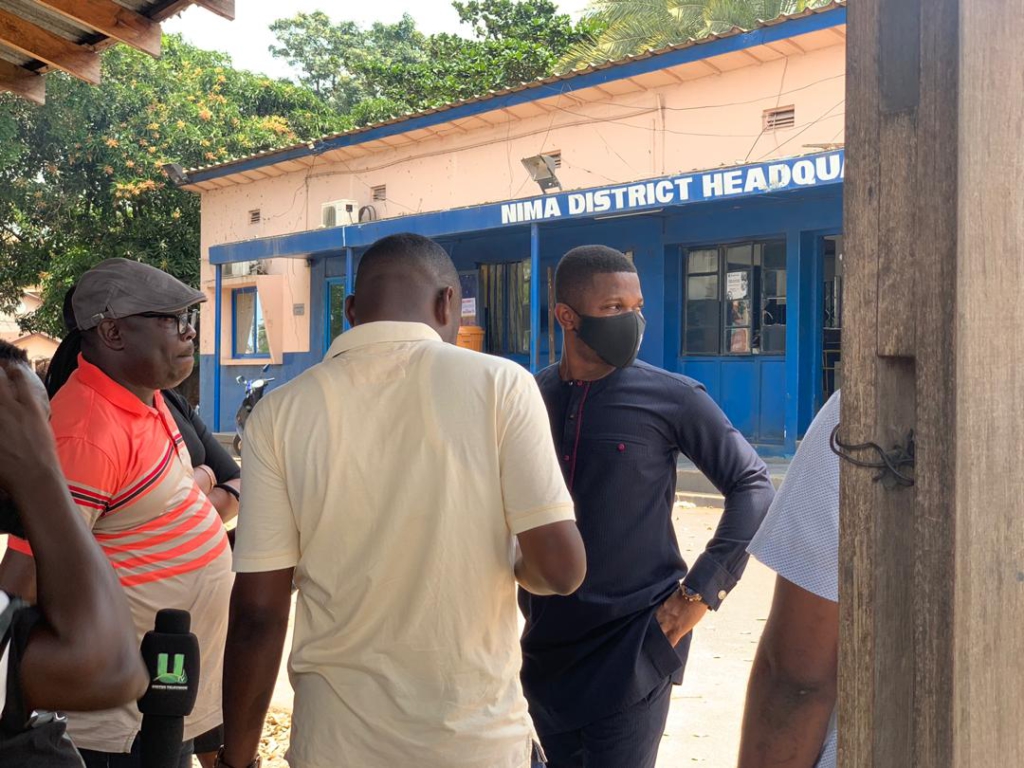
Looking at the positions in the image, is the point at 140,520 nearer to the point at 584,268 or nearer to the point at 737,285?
the point at 584,268

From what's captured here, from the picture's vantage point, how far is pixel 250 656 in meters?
2.12

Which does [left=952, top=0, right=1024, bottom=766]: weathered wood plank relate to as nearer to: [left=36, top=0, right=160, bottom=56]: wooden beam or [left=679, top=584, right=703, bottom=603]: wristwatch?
[left=679, top=584, right=703, bottom=603]: wristwatch

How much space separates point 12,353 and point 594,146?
1365 centimetres

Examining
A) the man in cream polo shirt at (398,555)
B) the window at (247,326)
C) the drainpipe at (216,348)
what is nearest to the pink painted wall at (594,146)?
the window at (247,326)

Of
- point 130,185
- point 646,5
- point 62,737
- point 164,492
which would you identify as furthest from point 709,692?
point 130,185

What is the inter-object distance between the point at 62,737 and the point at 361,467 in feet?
2.31

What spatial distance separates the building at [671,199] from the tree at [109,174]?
515cm

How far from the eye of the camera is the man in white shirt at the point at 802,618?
1.62 m

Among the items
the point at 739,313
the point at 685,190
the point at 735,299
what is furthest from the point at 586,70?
the point at 739,313

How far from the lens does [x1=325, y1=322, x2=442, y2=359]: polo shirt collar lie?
2184 millimetres

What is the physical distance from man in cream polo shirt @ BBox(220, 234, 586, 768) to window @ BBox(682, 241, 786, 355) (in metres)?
11.8

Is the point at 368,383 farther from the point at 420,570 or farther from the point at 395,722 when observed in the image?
the point at 395,722

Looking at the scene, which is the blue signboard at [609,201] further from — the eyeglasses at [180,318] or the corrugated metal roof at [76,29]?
the eyeglasses at [180,318]

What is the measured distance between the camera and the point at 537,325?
1412 cm
